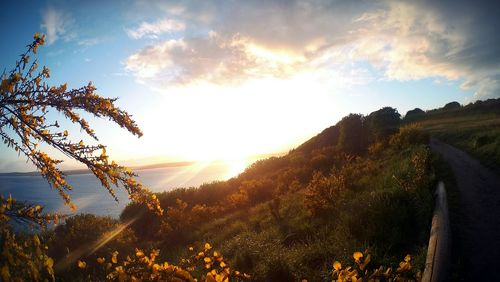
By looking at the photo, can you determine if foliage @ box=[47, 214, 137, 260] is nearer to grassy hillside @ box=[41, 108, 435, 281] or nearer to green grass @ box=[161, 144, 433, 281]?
grassy hillside @ box=[41, 108, 435, 281]

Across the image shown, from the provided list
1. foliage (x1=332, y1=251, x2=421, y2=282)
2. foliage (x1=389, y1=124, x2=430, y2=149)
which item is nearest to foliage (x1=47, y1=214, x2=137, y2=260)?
foliage (x1=332, y1=251, x2=421, y2=282)

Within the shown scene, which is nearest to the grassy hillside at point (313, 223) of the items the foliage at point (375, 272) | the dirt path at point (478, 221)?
the foliage at point (375, 272)

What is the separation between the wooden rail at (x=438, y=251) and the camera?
4.99 m

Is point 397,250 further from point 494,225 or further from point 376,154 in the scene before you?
point 376,154

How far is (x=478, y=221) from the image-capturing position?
7320 millimetres

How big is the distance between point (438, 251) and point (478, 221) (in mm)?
2755

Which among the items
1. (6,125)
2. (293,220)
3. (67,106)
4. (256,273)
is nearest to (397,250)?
(256,273)

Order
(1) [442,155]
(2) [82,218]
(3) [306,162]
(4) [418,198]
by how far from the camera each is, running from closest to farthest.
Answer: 1. (4) [418,198]
2. (1) [442,155]
3. (2) [82,218]
4. (3) [306,162]

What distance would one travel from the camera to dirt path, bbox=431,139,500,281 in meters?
5.63

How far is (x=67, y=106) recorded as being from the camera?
369 cm

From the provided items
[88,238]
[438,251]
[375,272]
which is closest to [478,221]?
[438,251]

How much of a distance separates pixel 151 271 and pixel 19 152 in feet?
6.95

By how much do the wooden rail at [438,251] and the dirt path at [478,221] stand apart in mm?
461

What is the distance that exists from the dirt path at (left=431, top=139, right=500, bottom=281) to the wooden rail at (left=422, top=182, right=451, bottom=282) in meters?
Result: 0.46
